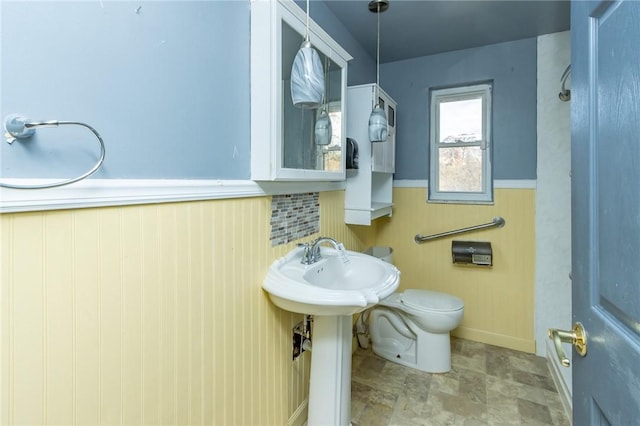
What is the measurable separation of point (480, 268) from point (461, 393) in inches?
37.6

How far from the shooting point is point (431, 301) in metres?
2.09

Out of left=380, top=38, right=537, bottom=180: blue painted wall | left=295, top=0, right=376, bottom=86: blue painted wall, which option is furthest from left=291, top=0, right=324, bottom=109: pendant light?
left=380, top=38, right=537, bottom=180: blue painted wall

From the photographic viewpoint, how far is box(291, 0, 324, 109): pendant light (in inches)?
43.1

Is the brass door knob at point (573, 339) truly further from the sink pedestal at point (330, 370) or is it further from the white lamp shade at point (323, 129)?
the white lamp shade at point (323, 129)

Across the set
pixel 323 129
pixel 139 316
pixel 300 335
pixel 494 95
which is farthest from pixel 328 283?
pixel 494 95

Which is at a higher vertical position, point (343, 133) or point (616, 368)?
point (343, 133)

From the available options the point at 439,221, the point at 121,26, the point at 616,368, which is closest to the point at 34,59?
the point at 121,26

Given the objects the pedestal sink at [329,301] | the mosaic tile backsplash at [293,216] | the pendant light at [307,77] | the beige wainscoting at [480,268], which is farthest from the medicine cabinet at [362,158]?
the pendant light at [307,77]

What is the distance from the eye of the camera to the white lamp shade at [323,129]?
1508 millimetres

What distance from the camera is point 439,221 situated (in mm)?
2537

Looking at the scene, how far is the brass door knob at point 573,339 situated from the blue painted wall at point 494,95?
1.88 m

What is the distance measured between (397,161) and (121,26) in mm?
2212

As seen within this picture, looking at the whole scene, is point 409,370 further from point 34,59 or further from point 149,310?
point 34,59

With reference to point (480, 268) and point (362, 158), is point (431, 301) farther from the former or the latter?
point (362, 158)
